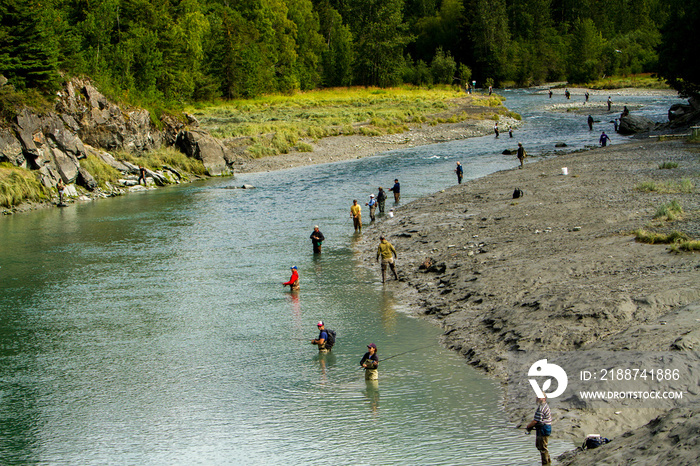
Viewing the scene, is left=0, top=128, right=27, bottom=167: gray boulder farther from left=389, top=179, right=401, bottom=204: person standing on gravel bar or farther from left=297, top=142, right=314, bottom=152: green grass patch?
left=297, top=142, right=314, bottom=152: green grass patch

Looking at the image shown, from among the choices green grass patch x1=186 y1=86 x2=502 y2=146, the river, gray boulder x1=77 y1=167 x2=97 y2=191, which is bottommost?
the river

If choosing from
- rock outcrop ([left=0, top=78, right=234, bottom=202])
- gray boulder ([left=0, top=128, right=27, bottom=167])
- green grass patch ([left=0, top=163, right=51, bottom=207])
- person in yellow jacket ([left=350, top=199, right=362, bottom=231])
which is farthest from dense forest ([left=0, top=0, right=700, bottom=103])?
person in yellow jacket ([left=350, top=199, right=362, bottom=231])

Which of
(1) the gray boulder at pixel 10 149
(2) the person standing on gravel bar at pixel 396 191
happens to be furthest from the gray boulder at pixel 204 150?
(2) the person standing on gravel bar at pixel 396 191

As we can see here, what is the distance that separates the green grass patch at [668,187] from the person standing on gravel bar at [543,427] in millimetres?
20313

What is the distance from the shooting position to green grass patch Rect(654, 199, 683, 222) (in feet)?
74.8

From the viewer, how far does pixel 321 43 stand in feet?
427

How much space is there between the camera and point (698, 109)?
5581 centimetres

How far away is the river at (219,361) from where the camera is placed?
12.8m

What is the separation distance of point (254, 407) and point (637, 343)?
8683 mm

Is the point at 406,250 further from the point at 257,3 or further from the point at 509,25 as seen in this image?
the point at 509,25

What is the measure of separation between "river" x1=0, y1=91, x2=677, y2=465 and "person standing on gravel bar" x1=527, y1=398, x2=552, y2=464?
2.13ft

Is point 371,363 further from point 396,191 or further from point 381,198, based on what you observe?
point 396,191

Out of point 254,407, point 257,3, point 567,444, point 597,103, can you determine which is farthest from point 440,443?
point 257,3

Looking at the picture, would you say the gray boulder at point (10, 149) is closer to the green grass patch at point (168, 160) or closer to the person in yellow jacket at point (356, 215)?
the green grass patch at point (168, 160)
